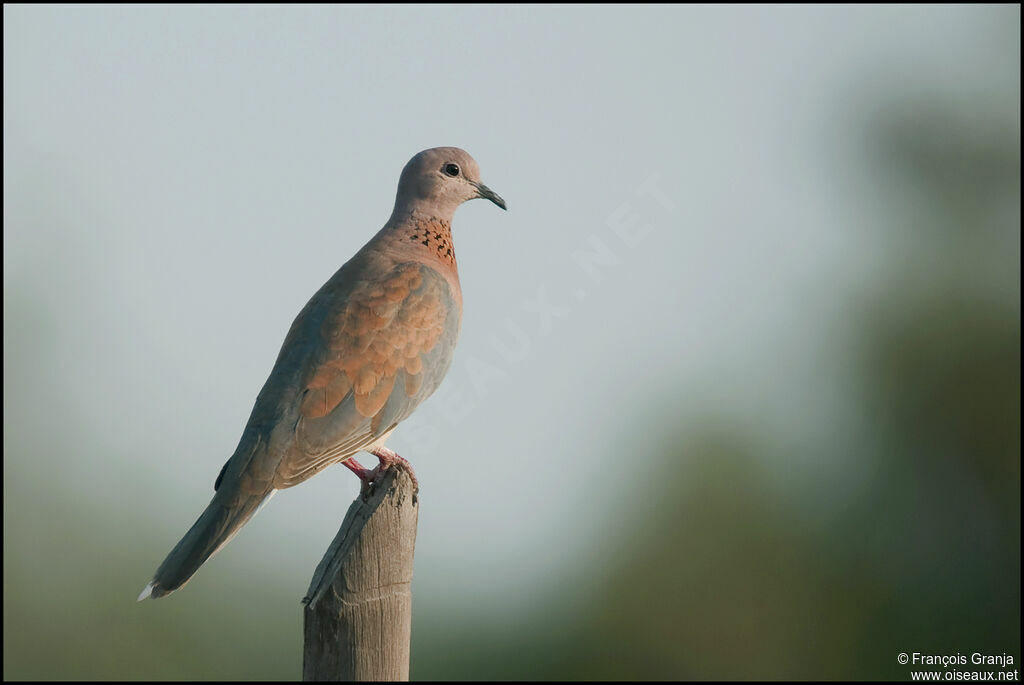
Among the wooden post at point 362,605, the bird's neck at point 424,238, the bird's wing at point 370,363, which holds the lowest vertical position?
the wooden post at point 362,605

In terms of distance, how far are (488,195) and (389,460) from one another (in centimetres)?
180

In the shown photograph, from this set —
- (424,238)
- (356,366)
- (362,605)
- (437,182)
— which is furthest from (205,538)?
(437,182)

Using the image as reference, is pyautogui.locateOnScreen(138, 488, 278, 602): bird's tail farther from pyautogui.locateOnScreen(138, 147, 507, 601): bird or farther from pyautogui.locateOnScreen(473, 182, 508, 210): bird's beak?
pyautogui.locateOnScreen(473, 182, 508, 210): bird's beak

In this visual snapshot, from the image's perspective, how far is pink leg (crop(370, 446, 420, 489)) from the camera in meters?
4.89

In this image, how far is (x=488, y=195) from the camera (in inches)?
263

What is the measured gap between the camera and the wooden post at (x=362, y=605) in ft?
13.0

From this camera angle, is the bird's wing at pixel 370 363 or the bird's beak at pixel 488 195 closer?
the bird's wing at pixel 370 363

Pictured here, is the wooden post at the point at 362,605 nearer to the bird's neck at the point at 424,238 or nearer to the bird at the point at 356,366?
the bird at the point at 356,366

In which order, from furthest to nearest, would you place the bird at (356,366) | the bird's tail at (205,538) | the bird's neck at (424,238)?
the bird's neck at (424,238) < the bird at (356,366) < the bird's tail at (205,538)

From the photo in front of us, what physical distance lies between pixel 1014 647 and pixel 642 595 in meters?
3.13

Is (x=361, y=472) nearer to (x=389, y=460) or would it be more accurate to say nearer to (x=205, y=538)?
(x=389, y=460)

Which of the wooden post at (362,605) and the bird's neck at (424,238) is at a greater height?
the bird's neck at (424,238)

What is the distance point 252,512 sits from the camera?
4840 mm

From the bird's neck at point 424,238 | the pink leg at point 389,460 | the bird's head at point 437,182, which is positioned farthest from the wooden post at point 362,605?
the bird's head at point 437,182
